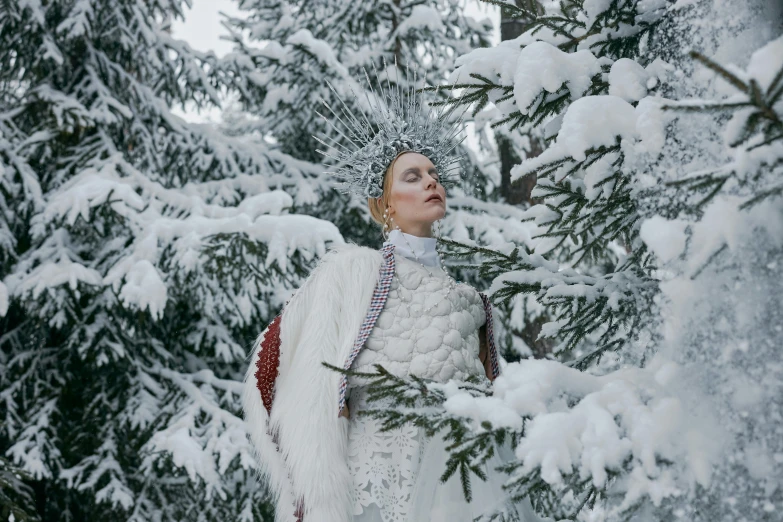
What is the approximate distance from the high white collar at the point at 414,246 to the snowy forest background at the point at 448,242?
81 millimetres

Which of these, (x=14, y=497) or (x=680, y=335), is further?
(x=14, y=497)

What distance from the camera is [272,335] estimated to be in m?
3.00

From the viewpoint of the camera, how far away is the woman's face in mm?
3072

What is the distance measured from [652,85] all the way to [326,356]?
4.72ft

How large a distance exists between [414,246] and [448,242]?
32 cm

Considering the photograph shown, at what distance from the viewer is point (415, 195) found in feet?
10.1

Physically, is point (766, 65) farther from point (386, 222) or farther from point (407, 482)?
point (386, 222)

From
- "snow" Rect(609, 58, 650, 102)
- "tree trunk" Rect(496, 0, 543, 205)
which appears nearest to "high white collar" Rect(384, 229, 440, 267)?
"snow" Rect(609, 58, 650, 102)

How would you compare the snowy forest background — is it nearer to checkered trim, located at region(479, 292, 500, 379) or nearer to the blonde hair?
checkered trim, located at region(479, 292, 500, 379)

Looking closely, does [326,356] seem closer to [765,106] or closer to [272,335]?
[272,335]

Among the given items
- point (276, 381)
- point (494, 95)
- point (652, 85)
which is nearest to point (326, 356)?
point (276, 381)

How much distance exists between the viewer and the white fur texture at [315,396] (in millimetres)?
2621

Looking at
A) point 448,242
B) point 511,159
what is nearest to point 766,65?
point 448,242

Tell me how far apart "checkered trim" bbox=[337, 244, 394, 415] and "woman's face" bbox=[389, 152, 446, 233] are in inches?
5.8
